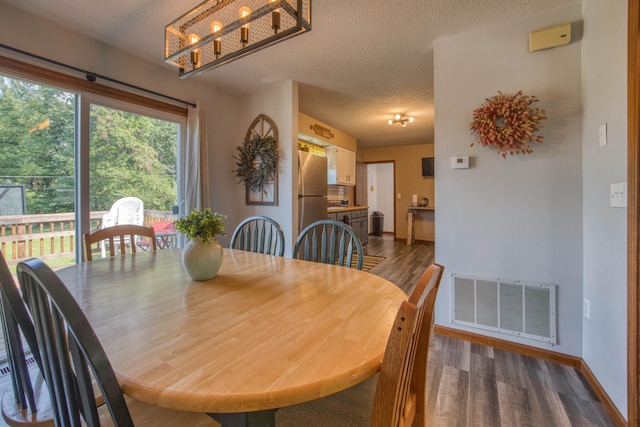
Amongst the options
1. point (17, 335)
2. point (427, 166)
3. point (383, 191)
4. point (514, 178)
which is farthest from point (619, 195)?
point (383, 191)

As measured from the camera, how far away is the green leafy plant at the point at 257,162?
11.0 feet

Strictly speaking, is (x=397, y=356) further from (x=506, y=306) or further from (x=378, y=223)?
(x=378, y=223)

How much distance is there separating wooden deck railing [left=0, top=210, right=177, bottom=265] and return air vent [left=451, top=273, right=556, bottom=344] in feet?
10.6

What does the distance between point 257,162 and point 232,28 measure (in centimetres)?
219

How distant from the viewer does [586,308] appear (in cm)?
184

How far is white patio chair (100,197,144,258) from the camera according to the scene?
2.62m

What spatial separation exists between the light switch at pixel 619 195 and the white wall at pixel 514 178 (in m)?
0.48

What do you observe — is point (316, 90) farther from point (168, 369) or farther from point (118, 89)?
point (168, 369)

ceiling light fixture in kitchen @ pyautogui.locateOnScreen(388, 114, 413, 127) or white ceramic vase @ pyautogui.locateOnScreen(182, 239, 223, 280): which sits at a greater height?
ceiling light fixture in kitchen @ pyautogui.locateOnScreen(388, 114, 413, 127)

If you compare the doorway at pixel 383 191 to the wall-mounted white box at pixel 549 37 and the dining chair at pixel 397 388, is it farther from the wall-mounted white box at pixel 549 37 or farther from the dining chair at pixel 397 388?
the dining chair at pixel 397 388

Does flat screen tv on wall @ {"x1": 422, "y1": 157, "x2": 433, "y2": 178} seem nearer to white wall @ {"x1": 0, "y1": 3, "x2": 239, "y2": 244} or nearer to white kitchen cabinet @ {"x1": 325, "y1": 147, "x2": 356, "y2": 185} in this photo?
white kitchen cabinet @ {"x1": 325, "y1": 147, "x2": 356, "y2": 185}

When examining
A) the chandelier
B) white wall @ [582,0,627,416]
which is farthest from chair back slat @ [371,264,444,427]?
white wall @ [582,0,627,416]

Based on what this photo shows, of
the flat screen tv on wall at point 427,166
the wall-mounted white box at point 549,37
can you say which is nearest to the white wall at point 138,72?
the wall-mounted white box at point 549,37

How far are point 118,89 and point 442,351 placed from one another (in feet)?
11.7
